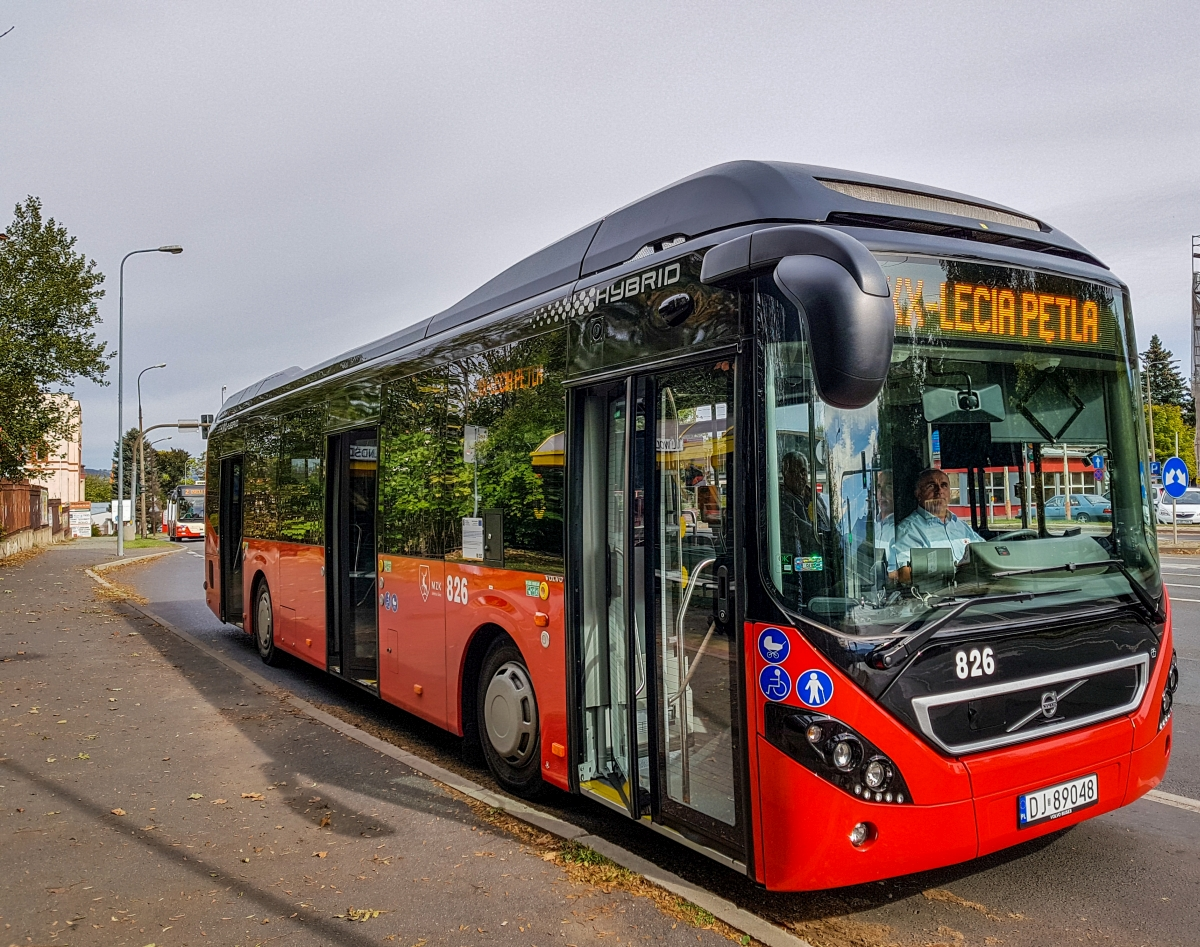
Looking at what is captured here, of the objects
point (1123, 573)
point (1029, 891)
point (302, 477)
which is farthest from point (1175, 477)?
point (1029, 891)

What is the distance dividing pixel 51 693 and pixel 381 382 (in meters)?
4.79

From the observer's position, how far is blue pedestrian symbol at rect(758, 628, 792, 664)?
3.88 m

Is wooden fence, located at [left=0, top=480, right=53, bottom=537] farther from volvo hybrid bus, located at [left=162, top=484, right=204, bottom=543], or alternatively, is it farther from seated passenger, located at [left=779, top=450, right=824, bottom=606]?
seated passenger, located at [left=779, top=450, right=824, bottom=606]

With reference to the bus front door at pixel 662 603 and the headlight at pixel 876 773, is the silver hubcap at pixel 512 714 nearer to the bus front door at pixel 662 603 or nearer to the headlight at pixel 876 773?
the bus front door at pixel 662 603

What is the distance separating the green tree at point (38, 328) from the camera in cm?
2997

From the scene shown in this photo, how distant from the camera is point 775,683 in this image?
3912 mm

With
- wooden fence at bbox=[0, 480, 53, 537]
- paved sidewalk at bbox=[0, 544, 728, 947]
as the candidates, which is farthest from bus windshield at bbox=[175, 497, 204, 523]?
paved sidewalk at bbox=[0, 544, 728, 947]

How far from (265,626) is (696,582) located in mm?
8629

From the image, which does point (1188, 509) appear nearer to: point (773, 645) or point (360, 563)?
point (360, 563)

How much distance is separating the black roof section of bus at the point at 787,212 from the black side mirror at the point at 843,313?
878 mm

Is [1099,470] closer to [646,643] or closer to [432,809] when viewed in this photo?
[646,643]

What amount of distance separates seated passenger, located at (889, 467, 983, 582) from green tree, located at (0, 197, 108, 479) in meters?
31.2

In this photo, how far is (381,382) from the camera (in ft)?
26.6

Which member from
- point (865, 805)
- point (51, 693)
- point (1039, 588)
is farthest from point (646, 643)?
point (51, 693)
